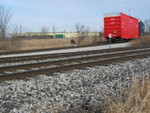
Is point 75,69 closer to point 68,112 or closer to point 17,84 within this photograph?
point 17,84

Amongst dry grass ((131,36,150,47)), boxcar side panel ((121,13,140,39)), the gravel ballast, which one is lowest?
the gravel ballast

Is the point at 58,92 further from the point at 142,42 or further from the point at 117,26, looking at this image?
the point at 142,42

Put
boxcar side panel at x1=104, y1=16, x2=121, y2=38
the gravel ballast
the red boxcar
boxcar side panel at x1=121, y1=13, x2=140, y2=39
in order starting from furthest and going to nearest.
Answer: boxcar side panel at x1=121, y1=13, x2=140, y2=39, boxcar side panel at x1=104, y1=16, x2=121, y2=38, the red boxcar, the gravel ballast

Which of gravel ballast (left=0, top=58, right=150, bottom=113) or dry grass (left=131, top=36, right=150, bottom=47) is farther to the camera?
dry grass (left=131, top=36, right=150, bottom=47)

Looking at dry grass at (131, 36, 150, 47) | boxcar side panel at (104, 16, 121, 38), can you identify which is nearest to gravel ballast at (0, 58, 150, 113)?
boxcar side panel at (104, 16, 121, 38)

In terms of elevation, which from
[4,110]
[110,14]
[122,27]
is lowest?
[4,110]

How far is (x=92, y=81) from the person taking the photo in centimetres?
647

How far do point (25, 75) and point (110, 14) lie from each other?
23.3 metres

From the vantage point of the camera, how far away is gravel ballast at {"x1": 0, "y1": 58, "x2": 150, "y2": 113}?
421cm

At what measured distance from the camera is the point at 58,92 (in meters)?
5.20

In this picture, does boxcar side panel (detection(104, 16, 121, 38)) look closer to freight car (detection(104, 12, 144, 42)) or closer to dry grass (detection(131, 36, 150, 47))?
freight car (detection(104, 12, 144, 42))

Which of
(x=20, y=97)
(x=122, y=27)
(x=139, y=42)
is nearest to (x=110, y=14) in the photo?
(x=122, y=27)

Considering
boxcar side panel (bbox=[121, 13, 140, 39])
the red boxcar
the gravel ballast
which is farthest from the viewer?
boxcar side panel (bbox=[121, 13, 140, 39])

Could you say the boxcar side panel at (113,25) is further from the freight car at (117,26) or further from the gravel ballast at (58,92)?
the gravel ballast at (58,92)
